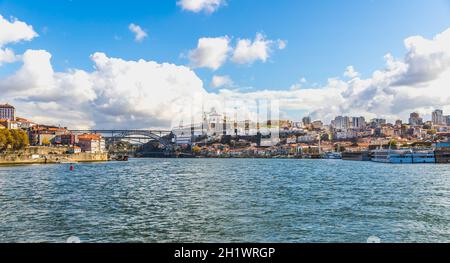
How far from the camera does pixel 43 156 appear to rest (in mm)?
44094

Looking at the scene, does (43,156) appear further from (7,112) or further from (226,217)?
(226,217)

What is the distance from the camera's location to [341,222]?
24.3 ft

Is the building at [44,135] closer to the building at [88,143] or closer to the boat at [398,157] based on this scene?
the building at [88,143]

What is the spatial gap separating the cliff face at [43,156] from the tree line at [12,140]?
28.5 inches

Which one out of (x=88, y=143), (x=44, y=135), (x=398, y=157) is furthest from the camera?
(x=88, y=143)

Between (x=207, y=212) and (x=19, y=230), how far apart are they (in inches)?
136

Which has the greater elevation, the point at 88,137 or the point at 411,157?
the point at 88,137

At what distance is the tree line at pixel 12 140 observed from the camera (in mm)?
37188

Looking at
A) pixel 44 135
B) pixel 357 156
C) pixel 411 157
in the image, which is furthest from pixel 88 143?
pixel 411 157

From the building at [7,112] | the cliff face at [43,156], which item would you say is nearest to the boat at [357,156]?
the cliff face at [43,156]

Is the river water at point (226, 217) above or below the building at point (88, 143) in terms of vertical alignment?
below

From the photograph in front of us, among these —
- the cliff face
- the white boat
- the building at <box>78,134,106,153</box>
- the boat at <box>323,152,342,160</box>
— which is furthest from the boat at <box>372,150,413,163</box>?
the building at <box>78,134,106,153</box>

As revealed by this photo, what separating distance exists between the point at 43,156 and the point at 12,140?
5.97 meters
